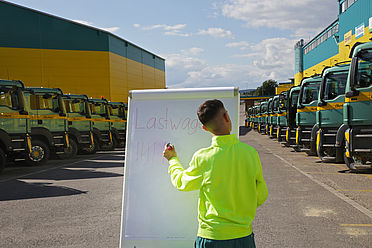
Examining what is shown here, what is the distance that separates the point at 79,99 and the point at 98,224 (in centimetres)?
1452

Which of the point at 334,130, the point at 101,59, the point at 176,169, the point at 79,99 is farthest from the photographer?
the point at 101,59

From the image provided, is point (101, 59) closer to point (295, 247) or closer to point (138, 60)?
point (138, 60)

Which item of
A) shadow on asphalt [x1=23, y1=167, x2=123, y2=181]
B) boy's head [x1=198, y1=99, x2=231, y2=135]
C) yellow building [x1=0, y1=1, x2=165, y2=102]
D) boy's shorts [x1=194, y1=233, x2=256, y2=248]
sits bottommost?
shadow on asphalt [x1=23, y1=167, x2=123, y2=181]

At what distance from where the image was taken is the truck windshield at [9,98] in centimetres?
1298

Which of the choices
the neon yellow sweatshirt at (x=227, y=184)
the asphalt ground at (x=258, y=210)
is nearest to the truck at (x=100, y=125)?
the asphalt ground at (x=258, y=210)

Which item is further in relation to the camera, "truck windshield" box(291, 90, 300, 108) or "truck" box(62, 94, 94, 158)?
"truck" box(62, 94, 94, 158)

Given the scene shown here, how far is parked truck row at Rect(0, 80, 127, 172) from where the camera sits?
1314cm

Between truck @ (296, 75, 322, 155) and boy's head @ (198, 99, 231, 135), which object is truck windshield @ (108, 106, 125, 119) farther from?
boy's head @ (198, 99, 231, 135)

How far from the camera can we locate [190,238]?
336cm

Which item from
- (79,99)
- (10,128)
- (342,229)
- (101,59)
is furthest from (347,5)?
(342,229)

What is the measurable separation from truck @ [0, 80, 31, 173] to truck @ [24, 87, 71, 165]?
1.16 meters

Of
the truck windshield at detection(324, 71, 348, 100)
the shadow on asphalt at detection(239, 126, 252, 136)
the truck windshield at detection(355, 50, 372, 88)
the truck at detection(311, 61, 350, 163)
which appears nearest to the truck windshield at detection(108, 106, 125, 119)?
the truck at detection(311, 61, 350, 163)

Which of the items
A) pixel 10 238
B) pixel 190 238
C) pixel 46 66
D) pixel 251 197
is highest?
pixel 46 66

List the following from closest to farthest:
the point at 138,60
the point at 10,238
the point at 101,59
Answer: the point at 10,238
the point at 101,59
the point at 138,60
